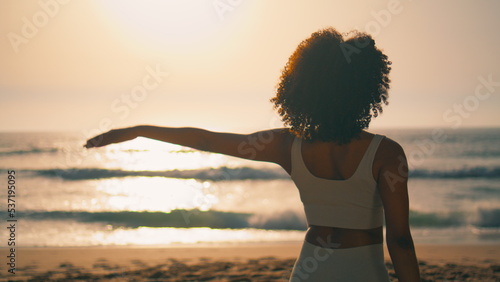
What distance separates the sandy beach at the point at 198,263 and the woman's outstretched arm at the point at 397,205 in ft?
19.6

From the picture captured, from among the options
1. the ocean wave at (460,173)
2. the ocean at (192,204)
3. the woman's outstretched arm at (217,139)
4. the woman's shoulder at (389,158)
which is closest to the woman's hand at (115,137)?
the woman's outstretched arm at (217,139)

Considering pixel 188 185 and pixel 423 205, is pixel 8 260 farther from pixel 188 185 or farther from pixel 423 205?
pixel 188 185

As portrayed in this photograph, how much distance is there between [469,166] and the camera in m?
30.6

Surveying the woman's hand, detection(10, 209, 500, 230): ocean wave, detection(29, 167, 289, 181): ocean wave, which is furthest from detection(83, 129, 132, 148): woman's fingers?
detection(29, 167, 289, 181): ocean wave

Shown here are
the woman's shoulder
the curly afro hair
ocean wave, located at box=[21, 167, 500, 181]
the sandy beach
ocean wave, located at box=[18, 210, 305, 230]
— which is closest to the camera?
the woman's shoulder

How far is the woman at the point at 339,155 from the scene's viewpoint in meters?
1.68

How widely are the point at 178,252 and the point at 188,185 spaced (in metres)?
14.7

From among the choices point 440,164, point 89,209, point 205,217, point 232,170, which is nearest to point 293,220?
point 205,217

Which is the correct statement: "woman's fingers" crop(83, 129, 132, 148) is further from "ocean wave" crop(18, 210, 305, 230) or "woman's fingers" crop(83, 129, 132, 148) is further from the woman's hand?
"ocean wave" crop(18, 210, 305, 230)

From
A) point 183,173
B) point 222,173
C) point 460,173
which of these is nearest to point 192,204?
point 222,173

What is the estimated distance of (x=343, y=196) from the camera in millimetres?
1734

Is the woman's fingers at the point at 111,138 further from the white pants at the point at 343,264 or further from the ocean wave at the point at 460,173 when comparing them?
the ocean wave at the point at 460,173

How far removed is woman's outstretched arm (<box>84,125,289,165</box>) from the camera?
184 cm

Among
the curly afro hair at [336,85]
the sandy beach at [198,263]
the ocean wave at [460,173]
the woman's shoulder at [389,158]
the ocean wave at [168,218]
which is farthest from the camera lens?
the ocean wave at [460,173]
